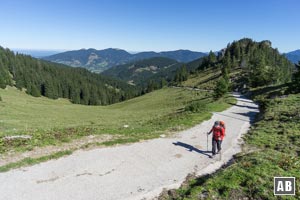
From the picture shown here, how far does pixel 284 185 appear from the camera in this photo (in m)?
10.1

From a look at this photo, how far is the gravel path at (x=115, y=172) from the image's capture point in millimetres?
10211

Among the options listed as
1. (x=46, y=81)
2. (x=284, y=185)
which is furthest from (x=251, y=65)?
(x=46, y=81)

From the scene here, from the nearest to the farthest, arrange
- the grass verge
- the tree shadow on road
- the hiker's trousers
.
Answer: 1. the grass verge
2. the hiker's trousers
3. the tree shadow on road

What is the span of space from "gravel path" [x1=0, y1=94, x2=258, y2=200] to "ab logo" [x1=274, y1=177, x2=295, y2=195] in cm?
355

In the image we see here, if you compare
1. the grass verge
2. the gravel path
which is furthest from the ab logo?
the grass verge

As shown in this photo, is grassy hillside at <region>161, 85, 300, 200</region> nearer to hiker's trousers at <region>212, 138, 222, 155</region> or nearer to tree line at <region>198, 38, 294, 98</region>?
hiker's trousers at <region>212, 138, 222, 155</region>

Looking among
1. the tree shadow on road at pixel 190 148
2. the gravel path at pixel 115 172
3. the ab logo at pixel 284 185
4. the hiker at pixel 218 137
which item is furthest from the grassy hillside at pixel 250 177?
the tree shadow on road at pixel 190 148

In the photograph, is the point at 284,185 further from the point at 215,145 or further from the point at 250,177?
the point at 215,145

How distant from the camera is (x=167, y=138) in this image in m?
18.7

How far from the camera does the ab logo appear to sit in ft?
31.6

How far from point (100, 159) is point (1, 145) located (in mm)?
6740

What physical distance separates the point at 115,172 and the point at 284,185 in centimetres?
783

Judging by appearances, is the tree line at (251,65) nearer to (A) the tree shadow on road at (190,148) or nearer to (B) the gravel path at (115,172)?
(A) the tree shadow on road at (190,148)

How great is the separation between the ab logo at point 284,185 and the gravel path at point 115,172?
3.55 m
